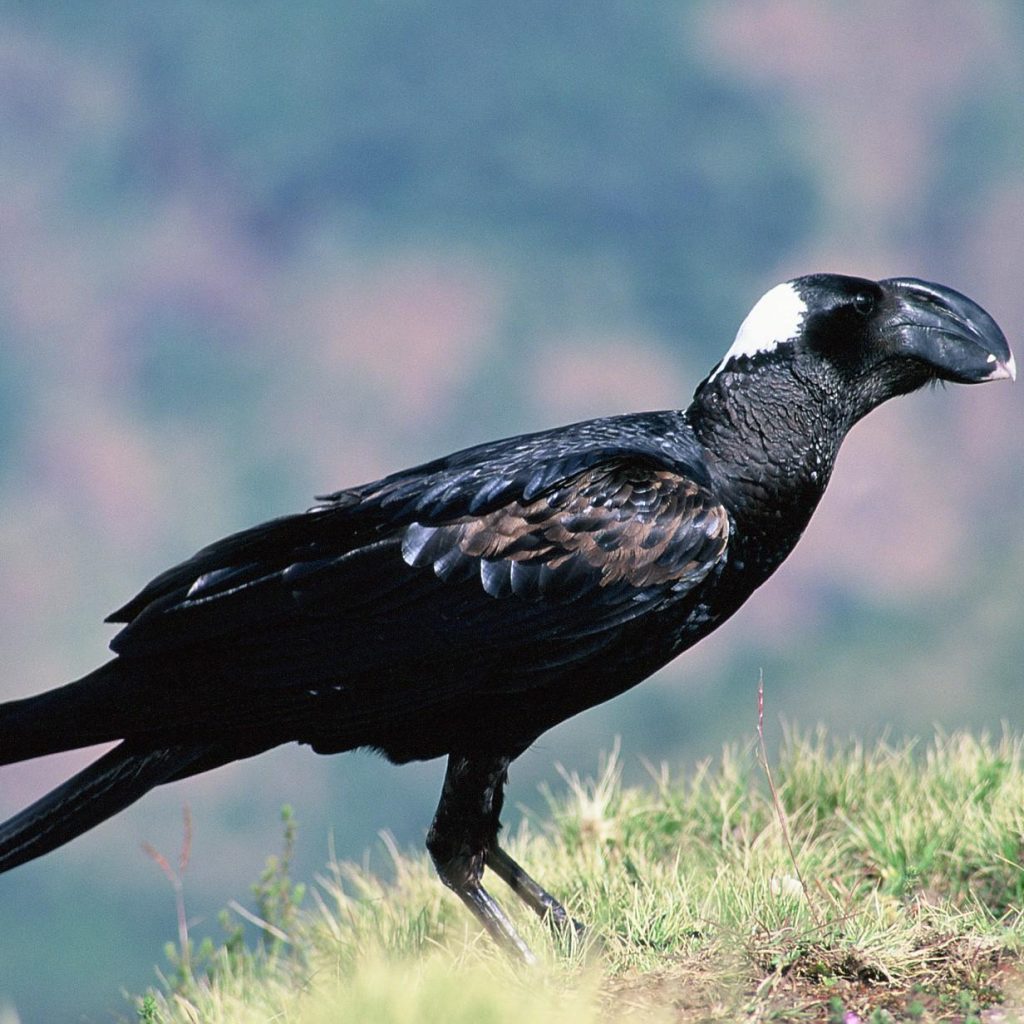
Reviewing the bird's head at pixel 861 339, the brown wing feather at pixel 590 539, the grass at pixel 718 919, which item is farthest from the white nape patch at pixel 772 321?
the grass at pixel 718 919

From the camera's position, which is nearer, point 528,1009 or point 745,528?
point 528,1009

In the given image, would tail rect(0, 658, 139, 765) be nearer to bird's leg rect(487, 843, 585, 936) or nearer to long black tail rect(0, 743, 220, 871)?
long black tail rect(0, 743, 220, 871)

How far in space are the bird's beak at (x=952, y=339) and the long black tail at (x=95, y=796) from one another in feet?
8.14

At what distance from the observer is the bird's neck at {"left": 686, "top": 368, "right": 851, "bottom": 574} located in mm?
4699

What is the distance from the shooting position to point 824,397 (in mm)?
4812

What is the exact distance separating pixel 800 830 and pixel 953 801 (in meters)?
0.61

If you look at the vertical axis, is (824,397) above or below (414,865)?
above

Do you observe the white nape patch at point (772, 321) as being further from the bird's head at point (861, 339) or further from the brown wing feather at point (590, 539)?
the brown wing feather at point (590, 539)

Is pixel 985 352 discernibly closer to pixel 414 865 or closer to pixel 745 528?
pixel 745 528

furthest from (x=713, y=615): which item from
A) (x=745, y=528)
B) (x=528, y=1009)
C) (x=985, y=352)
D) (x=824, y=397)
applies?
(x=528, y=1009)

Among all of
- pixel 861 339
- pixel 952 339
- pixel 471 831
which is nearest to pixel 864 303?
pixel 861 339

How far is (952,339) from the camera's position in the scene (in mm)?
4855

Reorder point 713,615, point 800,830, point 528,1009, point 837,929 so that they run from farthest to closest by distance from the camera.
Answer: point 800,830, point 713,615, point 837,929, point 528,1009

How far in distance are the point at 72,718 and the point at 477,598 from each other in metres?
1.25
